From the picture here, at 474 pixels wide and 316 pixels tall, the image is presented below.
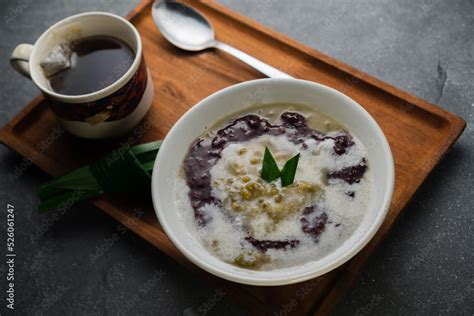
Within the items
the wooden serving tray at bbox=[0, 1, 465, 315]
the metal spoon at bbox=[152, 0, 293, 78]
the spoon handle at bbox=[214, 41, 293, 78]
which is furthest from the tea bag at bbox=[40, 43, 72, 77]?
the spoon handle at bbox=[214, 41, 293, 78]

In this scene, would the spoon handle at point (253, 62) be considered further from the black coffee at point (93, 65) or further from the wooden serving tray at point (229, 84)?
the black coffee at point (93, 65)

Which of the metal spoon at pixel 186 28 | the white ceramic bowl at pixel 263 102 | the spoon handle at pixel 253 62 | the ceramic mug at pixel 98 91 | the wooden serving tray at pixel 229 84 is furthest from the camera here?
the metal spoon at pixel 186 28

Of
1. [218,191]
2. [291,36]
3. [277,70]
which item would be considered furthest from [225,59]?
[218,191]

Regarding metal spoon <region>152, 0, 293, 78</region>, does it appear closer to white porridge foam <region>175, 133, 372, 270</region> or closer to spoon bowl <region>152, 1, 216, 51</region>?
spoon bowl <region>152, 1, 216, 51</region>

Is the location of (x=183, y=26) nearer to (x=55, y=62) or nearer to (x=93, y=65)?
(x=93, y=65)

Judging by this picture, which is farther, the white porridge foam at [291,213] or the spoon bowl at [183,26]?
the spoon bowl at [183,26]

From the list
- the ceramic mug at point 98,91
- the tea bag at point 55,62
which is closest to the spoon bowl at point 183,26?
the ceramic mug at point 98,91

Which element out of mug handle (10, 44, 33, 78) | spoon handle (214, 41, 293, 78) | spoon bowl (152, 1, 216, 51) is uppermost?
spoon handle (214, 41, 293, 78)

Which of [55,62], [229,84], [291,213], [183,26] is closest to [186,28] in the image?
[183,26]
